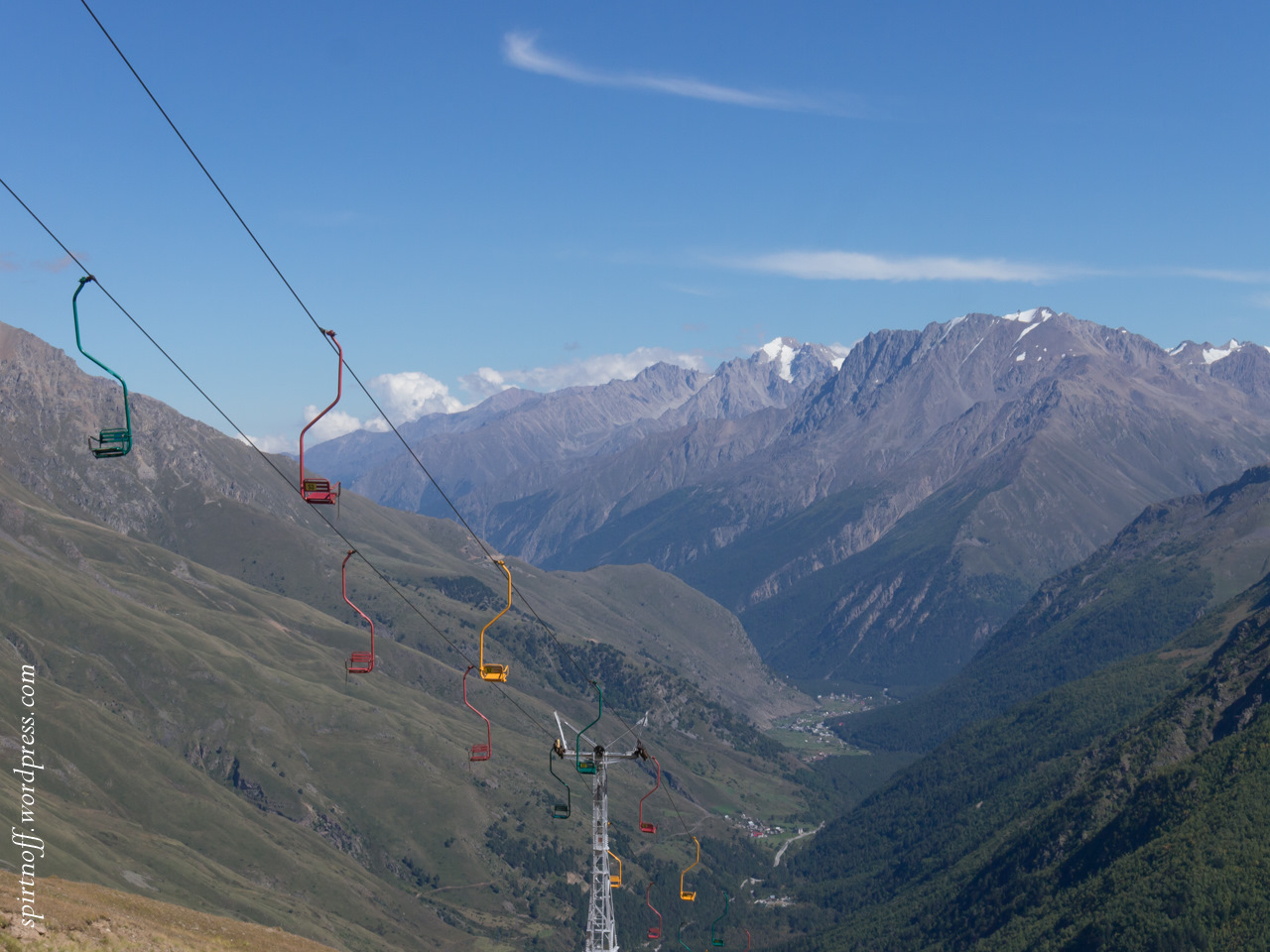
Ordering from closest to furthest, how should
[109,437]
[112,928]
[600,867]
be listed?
[109,437] → [600,867] → [112,928]

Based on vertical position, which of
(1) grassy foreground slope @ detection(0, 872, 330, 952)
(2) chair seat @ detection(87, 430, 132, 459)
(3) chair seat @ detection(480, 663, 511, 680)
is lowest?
(1) grassy foreground slope @ detection(0, 872, 330, 952)

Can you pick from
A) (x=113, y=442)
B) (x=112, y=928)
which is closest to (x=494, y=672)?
(x=113, y=442)

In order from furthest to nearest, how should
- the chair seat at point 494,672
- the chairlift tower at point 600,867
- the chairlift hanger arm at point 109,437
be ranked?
the chairlift tower at point 600,867
the chair seat at point 494,672
the chairlift hanger arm at point 109,437

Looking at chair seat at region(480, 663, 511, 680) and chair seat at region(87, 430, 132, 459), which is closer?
chair seat at region(87, 430, 132, 459)

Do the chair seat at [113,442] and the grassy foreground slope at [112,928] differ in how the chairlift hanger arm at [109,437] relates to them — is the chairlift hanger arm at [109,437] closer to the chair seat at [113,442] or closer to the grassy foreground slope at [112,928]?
the chair seat at [113,442]

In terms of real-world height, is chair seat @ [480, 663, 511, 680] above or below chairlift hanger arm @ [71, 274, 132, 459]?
below

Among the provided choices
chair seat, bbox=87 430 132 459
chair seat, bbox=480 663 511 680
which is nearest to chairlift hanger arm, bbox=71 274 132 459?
chair seat, bbox=87 430 132 459

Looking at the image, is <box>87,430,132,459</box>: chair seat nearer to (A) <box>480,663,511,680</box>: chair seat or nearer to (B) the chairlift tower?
(A) <box>480,663,511,680</box>: chair seat

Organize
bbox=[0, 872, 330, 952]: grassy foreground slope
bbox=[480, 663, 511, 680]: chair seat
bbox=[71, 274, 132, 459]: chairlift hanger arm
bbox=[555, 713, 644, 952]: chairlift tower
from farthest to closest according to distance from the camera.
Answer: bbox=[555, 713, 644, 952]: chairlift tower → bbox=[0, 872, 330, 952]: grassy foreground slope → bbox=[480, 663, 511, 680]: chair seat → bbox=[71, 274, 132, 459]: chairlift hanger arm

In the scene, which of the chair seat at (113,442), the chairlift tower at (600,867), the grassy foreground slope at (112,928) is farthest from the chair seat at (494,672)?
the grassy foreground slope at (112,928)

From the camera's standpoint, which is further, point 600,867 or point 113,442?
point 600,867

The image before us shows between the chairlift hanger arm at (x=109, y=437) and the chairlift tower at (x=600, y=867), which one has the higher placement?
the chairlift hanger arm at (x=109, y=437)

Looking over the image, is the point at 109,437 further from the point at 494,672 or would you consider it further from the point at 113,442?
the point at 494,672

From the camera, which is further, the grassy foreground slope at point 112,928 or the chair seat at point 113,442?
the grassy foreground slope at point 112,928
